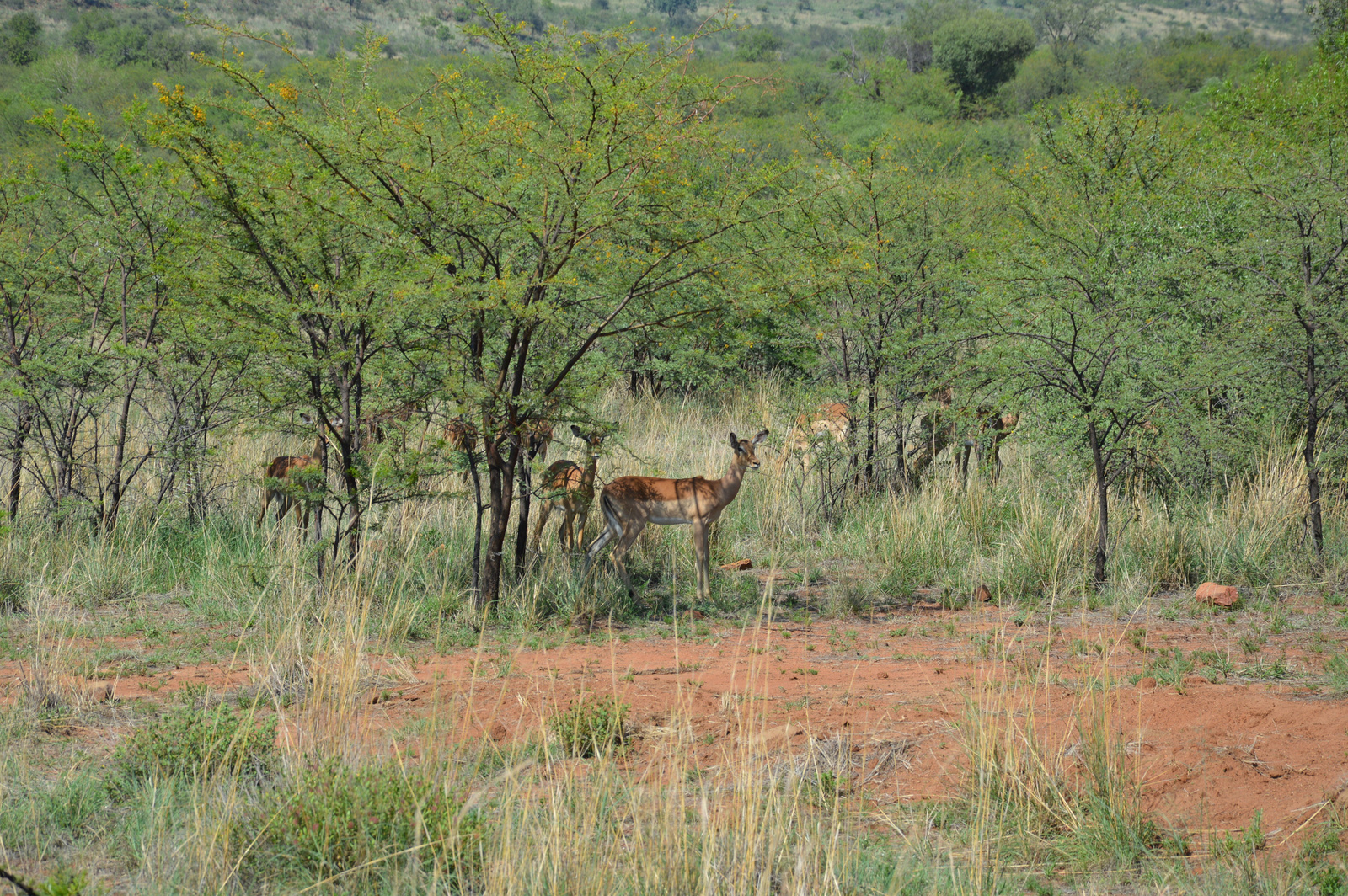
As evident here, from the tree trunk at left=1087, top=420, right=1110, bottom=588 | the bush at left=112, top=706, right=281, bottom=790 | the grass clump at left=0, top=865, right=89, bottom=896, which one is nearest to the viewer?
the grass clump at left=0, top=865, right=89, bottom=896

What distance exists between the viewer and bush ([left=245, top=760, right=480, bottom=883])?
391 cm

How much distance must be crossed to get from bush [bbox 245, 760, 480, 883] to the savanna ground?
0.02m

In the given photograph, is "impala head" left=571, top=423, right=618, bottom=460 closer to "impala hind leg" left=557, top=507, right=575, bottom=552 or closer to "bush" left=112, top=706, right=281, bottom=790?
"impala hind leg" left=557, top=507, right=575, bottom=552

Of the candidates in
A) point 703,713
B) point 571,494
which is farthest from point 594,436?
point 703,713

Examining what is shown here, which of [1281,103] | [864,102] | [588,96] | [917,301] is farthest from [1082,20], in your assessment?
[588,96]

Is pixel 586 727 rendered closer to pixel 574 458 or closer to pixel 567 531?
pixel 567 531

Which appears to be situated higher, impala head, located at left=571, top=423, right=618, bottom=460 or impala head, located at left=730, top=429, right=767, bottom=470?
impala head, located at left=571, top=423, right=618, bottom=460

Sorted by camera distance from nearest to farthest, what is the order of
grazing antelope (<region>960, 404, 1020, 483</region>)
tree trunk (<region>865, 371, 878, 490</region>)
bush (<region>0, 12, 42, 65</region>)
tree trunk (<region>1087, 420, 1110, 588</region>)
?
tree trunk (<region>1087, 420, 1110, 588</region>)
grazing antelope (<region>960, 404, 1020, 483</region>)
tree trunk (<region>865, 371, 878, 490</region>)
bush (<region>0, 12, 42, 65</region>)

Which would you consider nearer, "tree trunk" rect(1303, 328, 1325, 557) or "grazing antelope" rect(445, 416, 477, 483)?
"grazing antelope" rect(445, 416, 477, 483)

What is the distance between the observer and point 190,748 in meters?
4.83

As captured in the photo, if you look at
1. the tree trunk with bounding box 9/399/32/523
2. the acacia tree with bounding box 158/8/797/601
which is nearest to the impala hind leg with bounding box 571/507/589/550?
the acacia tree with bounding box 158/8/797/601

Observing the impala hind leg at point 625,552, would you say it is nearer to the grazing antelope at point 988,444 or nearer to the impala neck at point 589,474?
the impala neck at point 589,474

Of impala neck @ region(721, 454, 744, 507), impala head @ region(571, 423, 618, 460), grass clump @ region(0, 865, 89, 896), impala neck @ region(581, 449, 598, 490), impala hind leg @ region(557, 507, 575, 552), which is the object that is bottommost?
impala hind leg @ region(557, 507, 575, 552)

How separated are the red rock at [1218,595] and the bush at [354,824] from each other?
6501mm
